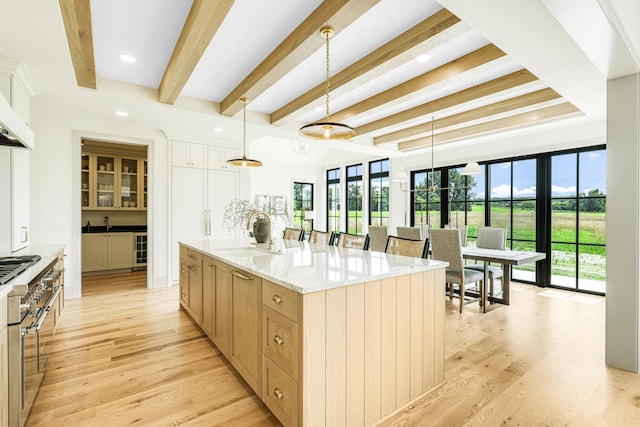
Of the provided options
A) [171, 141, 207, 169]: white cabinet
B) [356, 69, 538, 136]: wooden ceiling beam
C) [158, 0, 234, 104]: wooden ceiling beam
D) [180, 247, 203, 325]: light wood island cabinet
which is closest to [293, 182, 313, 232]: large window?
[171, 141, 207, 169]: white cabinet

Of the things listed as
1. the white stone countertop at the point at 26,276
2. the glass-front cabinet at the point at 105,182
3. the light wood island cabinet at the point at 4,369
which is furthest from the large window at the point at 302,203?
the light wood island cabinet at the point at 4,369

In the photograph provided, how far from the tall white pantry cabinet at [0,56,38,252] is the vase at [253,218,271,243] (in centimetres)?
209

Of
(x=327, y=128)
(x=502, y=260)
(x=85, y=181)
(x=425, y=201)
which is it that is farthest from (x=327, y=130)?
(x=85, y=181)

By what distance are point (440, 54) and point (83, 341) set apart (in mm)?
4249

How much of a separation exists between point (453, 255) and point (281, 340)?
9.25 ft

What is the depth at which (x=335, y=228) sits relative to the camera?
29.5ft

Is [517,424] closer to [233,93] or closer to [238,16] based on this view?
[238,16]

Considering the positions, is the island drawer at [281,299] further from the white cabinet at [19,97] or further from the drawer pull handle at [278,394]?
the white cabinet at [19,97]

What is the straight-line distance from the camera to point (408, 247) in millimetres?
2729

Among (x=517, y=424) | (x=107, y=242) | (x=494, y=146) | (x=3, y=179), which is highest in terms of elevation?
(x=494, y=146)

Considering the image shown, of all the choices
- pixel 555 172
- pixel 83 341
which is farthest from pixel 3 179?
pixel 555 172

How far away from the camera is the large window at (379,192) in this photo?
7555mm

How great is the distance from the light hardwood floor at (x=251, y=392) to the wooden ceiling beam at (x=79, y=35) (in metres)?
2.53

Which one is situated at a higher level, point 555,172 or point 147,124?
point 147,124
